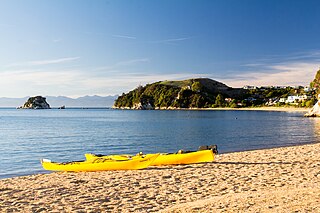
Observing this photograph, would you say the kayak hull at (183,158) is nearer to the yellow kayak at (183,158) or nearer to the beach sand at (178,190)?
the yellow kayak at (183,158)

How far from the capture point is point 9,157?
1019 inches

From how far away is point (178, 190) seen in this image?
39.4 feet

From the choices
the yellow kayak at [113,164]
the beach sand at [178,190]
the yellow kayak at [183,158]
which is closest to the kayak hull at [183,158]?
the yellow kayak at [183,158]

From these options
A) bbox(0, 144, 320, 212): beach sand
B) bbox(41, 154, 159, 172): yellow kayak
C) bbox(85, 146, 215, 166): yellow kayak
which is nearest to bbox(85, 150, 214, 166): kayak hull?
bbox(85, 146, 215, 166): yellow kayak

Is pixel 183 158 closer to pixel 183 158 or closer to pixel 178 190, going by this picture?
pixel 183 158

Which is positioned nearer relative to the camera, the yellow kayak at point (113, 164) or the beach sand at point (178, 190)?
the beach sand at point (178, 190)

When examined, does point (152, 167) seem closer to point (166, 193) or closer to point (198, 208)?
point (166, 193)

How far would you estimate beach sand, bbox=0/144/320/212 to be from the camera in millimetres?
9609

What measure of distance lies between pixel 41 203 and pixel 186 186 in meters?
5.19

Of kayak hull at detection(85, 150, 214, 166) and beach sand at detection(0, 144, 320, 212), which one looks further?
kayak hull at detection(85, 150, 214, 166)

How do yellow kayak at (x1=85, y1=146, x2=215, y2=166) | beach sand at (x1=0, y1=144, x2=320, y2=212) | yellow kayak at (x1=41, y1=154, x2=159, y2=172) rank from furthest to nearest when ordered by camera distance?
yellow kayak at (x1=85, y1=146, x2=215, y2=166)
yellow kayak at (x1=41, y1=154, x2=159, y2=172)
beach sand at (x1=0, y1=144, x2=320, y2=212)

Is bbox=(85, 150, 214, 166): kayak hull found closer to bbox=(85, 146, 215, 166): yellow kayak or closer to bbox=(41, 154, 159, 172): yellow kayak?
bbox=(85, 146, 215, 166): yellow kayak

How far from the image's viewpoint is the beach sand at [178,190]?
9.61 metres

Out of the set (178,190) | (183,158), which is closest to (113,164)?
(183,158)
